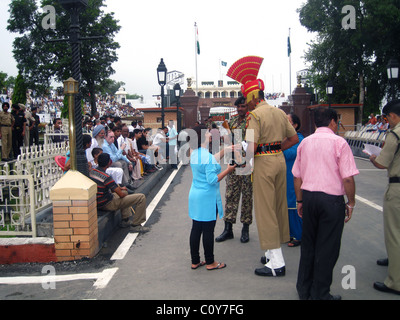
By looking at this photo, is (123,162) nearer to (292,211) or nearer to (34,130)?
(292,211)

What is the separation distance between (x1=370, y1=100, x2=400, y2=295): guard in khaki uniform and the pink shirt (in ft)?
1.86

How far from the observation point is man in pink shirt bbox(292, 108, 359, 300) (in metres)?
3.68

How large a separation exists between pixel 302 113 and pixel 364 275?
2518 centimetres

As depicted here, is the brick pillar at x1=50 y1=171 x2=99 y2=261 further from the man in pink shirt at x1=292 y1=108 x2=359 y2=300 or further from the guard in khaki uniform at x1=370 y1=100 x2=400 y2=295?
the guard in khaki uniform at x1=370 y1=100 x2=400 y2=295

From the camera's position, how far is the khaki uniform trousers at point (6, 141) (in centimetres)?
1218

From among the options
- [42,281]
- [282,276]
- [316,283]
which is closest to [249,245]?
[282,276]

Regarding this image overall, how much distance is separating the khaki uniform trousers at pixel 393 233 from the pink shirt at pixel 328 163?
28.3 inches

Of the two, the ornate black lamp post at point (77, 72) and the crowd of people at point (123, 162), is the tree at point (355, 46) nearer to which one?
the crowd of people at point (123, 162)

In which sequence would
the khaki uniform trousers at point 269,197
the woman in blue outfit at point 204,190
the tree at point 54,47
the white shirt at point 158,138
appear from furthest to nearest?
the tree at point 54,47, the white shirt at point 158,138, the woman in blue outfit at point 204,190, the khaki uniform trousers at point 269,197

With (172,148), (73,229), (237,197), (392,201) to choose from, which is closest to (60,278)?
(73,229)

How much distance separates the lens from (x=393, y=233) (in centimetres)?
405

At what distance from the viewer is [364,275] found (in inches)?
176

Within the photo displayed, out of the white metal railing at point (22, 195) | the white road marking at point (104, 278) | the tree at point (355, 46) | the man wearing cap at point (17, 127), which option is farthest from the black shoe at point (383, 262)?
the tree at point (355, 46)
